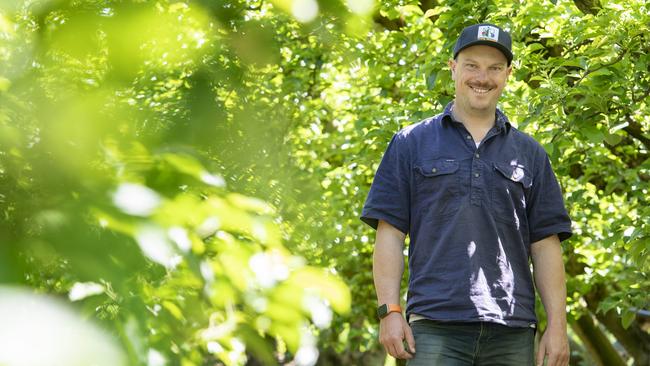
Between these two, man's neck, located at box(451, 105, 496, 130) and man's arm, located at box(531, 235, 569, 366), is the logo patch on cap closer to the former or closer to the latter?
man's neck, located at box(451, 105, 496, 130)

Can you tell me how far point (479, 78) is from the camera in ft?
11.4

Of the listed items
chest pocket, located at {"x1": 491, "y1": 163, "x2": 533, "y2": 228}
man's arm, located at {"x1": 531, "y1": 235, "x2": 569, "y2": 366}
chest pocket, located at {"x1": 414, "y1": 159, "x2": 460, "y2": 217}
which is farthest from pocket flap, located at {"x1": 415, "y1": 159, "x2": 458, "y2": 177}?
man's arm, located at {"x1": 531, "y1": 235, "x2": 569, "y2": 366}

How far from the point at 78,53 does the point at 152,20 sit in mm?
85

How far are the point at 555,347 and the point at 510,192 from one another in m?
0.53

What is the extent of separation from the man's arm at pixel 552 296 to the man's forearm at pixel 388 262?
0.49 m

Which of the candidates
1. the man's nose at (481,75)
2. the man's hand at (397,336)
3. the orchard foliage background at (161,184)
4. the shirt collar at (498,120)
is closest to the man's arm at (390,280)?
the man's hand at (397,336)

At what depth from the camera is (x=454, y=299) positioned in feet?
10.4

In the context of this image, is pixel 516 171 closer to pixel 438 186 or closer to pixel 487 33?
pixel 438 186

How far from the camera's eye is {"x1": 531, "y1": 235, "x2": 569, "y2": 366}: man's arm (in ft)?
11.0

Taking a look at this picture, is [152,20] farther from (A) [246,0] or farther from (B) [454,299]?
(B) [454,299]

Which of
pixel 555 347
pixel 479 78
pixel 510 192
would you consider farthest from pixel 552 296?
pixel 479 78

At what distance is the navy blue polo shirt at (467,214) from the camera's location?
3.21 meters

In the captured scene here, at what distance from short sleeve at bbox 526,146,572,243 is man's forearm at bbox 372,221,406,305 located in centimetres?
46

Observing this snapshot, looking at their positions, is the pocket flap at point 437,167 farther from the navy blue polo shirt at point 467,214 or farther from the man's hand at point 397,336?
the man's hand at point 397,336
